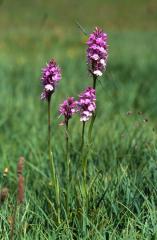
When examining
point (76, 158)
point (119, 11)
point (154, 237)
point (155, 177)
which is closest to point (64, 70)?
point (76, 158)

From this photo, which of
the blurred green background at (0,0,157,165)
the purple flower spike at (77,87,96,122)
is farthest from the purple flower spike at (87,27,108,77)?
the blurred green background at (0,0,157,165)

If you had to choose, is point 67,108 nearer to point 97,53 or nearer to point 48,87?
point 48,87

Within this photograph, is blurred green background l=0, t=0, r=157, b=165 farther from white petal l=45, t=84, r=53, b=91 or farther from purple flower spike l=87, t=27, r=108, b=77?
white petal l=45, t=84, r=53, b=91

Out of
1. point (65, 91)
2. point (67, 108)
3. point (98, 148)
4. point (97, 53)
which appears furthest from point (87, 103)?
point (65, 91)

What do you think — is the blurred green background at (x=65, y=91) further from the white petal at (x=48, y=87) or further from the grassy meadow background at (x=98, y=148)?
the white petal at (x=48, y=87)

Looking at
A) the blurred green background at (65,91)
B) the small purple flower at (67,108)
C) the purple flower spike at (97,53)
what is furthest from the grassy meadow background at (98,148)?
the small purple flower at (67,108)
